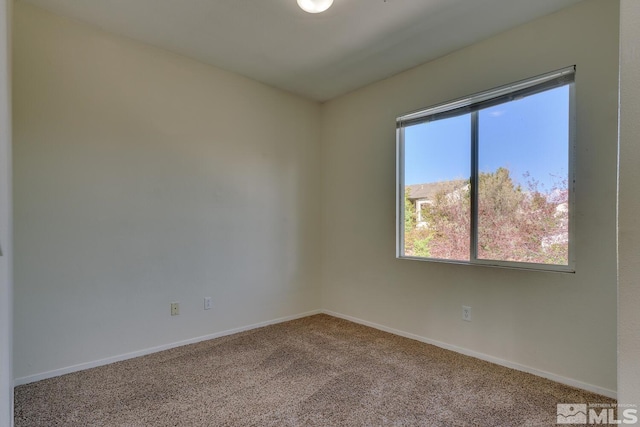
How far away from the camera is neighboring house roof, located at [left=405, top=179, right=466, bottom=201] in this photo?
9.30 ft

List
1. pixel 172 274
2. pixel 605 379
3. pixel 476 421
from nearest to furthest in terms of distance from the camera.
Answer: pixel 476 421 < pixel 605 379 < pixel 172 274

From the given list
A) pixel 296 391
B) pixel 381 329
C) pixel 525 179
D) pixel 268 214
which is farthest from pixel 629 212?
pixel 268 214

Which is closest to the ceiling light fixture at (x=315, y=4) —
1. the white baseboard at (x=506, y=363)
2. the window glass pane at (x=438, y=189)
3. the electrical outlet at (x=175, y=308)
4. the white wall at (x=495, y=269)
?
the white wall at (x=495, y=269)

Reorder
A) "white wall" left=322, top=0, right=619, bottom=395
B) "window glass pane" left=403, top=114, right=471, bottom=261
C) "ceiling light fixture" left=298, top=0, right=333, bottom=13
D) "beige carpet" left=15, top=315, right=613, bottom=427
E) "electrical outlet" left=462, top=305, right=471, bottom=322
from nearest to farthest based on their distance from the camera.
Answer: "beige carpet" left=15, top=315, right=613, bottom=427, "ceiling light fixture" left=298, top=0, right=333, bottom=13, "white wall" left=322, top=0, right=619, bottom=395, "electrical outlet" left=462, top=305, right=471, bottom=322, "window glass pane" left=403, top=114, right=471, bottom=261

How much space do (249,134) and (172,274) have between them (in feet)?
5.10

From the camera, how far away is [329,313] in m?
3.84

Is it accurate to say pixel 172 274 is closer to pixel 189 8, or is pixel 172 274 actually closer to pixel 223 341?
pixel 223 341

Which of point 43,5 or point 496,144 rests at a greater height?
point 43,5

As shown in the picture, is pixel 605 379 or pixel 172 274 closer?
pixel 605 379

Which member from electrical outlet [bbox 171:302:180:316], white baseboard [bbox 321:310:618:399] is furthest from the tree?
electrical outlet [bbox 171:302:180:316]

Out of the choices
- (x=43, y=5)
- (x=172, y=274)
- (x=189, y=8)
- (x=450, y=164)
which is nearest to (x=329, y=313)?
(x=172, y=274)

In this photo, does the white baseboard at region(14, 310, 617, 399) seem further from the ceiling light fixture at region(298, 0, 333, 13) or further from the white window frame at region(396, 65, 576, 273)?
the ceiling light fixture at region(298, 0, 333, 13)

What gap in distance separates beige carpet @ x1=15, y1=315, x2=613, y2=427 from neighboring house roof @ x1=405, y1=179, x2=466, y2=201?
1370 mm

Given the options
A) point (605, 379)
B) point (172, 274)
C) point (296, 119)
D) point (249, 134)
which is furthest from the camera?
point (296, 119)
